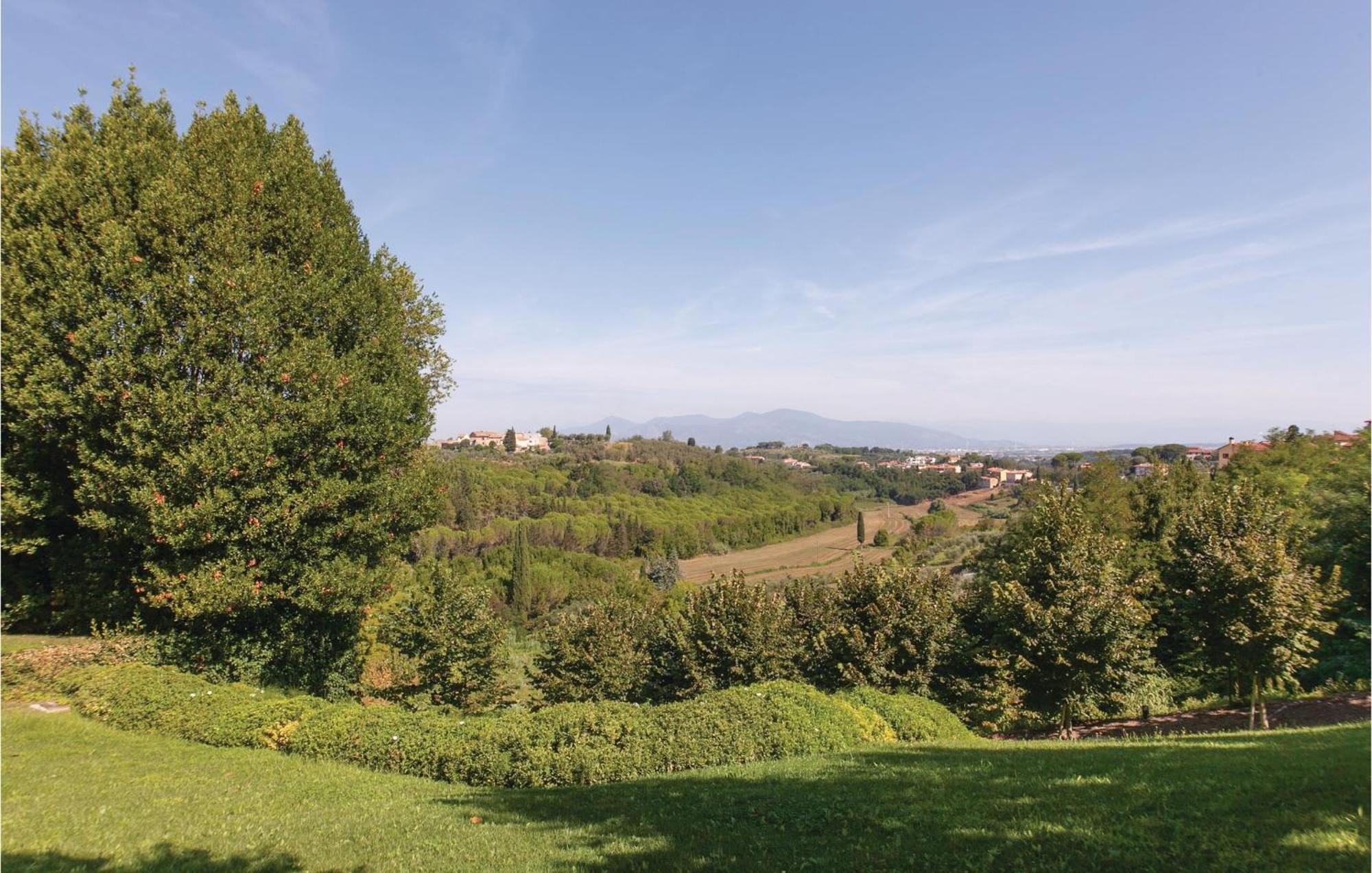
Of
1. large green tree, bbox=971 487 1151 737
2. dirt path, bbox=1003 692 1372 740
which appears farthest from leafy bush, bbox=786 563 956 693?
dirt path, bbox=1003 692 1372 740

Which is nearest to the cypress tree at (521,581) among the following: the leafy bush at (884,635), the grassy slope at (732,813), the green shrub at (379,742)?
the leafy bush at (884,635)

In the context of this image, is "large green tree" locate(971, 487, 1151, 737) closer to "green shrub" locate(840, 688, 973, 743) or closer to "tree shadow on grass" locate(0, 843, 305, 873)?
"green shrub" locate(840, 688, 973, 743)

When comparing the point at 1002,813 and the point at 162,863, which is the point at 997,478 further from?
the point at 162,863

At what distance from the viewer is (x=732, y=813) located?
8188 millimetres

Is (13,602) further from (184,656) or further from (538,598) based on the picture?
(538,598)

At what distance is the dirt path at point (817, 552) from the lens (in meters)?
94.4

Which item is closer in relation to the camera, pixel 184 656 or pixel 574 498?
pixel 184 656

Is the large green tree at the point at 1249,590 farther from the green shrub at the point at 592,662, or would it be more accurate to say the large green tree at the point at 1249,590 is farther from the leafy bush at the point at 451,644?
the leafy bush at the point at 451,644

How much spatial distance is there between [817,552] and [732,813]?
347 feet

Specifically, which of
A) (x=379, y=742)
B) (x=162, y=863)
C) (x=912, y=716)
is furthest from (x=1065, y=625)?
(x=162, y=863)

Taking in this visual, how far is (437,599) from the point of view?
21.1m

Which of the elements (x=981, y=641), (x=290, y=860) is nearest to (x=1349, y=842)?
(x=290, y=860)

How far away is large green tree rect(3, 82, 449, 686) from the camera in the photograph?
12430 mm

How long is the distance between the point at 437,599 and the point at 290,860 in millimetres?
15409
